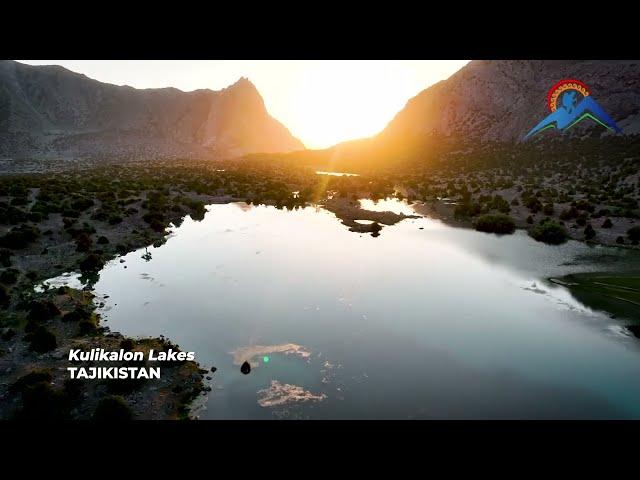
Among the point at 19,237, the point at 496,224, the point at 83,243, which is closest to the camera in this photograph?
the point at 19,237

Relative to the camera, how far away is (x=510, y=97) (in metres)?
127

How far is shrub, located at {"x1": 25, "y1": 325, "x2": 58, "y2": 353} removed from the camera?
710 inches

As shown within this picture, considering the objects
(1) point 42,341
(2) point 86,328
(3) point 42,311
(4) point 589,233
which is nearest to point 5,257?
(3) point 42,311

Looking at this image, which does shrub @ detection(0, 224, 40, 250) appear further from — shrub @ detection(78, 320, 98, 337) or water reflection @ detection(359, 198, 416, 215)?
water reflection @ detection(359, 198, 416, 215)

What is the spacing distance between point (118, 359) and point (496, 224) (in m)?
43.3

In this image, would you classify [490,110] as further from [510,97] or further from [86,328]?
[86,328]

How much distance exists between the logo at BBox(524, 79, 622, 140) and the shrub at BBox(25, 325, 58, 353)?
337 ft

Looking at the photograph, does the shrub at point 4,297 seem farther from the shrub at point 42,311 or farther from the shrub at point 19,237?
the shrub at point 19,237

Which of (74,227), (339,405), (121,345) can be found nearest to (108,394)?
(121,345)

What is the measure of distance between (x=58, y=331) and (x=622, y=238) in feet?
156

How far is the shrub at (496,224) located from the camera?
4709cm

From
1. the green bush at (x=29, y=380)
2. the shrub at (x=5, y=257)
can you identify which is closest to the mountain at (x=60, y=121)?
the shrub at (x=5, y=257)

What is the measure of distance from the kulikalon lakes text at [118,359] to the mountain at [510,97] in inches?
4285

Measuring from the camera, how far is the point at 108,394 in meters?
15.1
